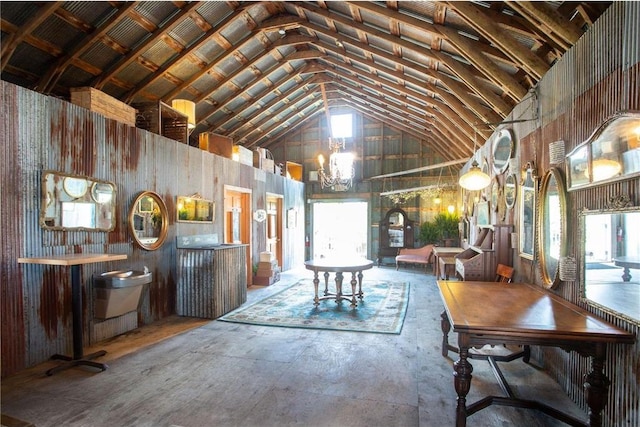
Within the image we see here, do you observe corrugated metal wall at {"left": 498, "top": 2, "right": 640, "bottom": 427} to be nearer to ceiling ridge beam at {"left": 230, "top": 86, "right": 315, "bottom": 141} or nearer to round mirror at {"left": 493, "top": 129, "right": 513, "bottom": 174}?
round mirror at {"left": 493, "top": 129, "right": 513, "bottom": 174}

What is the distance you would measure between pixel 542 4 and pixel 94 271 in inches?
212

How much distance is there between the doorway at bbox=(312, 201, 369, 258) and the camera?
11.8 metres

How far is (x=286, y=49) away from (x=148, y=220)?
16.6 ft

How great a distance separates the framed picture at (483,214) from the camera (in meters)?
5.49

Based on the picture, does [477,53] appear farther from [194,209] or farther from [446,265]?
[194,209]

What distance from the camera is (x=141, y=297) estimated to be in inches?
164

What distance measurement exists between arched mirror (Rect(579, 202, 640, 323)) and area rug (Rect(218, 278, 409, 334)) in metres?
2.39

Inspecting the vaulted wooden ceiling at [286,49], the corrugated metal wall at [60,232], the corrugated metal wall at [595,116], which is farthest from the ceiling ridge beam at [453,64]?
the corrugated metal wall at [60,232]

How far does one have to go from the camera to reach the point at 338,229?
1294 cm

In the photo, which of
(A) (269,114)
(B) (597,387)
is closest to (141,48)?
(A) (269,114)

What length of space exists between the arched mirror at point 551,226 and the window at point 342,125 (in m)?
8.57

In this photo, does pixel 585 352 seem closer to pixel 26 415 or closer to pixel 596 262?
pixel 596 262

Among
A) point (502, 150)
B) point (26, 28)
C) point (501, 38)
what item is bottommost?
point (502, 150)

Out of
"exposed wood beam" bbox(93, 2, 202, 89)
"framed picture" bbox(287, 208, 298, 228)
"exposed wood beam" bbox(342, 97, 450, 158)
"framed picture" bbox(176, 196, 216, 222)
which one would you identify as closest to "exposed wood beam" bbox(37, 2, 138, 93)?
"exposed wood beam" bbox(93, 2, 202, 89)
